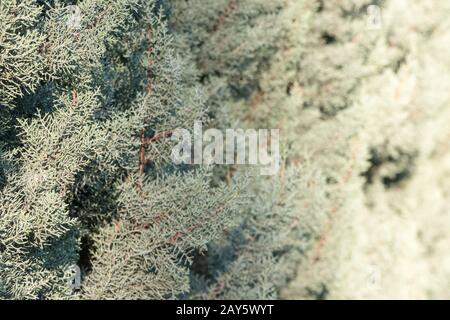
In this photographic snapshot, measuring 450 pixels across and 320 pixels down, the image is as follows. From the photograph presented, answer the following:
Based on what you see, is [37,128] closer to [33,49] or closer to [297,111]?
[33,49]

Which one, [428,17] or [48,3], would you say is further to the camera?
[428,17]

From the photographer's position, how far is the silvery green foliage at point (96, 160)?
175 inches

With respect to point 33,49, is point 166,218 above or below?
below

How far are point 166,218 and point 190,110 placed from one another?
79 cm
